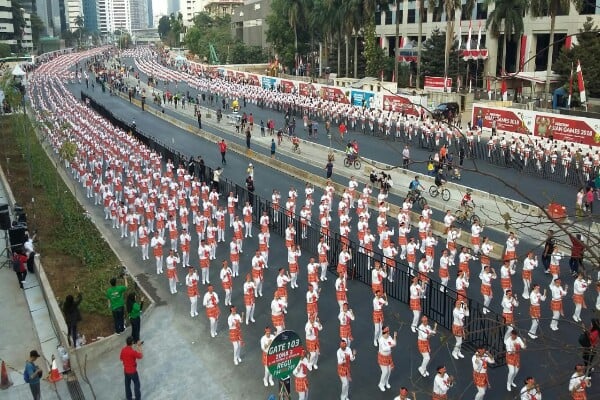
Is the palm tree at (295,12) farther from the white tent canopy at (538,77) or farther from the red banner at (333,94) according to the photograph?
the white tent canopy at (538,77)

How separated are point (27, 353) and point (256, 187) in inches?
611

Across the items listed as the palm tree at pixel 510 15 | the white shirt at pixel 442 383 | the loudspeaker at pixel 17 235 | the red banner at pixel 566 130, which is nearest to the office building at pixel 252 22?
the palm tree at pixel 510 15

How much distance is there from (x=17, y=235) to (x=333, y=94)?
39.0m

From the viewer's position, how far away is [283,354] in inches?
340

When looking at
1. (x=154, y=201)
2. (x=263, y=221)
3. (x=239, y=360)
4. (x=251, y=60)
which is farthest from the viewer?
(x=251, y=60)

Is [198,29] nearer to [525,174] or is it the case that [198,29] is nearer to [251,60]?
[251,60]

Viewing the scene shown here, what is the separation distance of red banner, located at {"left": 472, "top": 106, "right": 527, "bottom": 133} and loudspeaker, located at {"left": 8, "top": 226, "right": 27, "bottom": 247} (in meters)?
27.9

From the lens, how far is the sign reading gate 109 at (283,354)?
844cm

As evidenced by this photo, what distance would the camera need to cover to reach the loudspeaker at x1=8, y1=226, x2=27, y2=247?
17359 mm

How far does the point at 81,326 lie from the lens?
13.9 m

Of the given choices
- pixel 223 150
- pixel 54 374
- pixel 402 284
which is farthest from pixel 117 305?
pixel 223 150

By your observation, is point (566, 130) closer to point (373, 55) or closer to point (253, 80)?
point (373, 55)

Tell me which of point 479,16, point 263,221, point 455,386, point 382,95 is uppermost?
point 479,16

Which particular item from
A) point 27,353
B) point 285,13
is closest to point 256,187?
point 27,353
